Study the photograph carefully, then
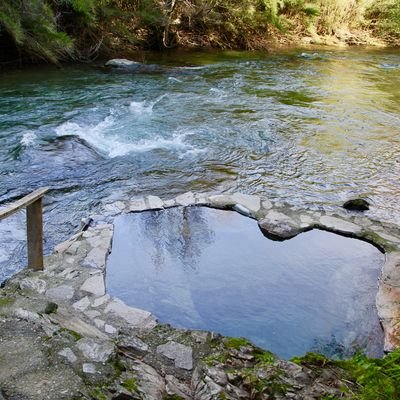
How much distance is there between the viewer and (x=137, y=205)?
5.50m

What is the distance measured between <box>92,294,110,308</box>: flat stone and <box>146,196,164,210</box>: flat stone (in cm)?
179

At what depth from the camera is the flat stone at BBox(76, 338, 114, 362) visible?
2.58 meters

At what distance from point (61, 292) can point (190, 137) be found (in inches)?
186

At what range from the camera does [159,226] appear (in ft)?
16.6

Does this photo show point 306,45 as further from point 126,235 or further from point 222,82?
point 126,235

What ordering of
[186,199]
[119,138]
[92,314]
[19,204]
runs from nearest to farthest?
1. [19,204]
2. [92,314]
3. [186,199]
4. [119,138]

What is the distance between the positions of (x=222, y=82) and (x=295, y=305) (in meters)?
9.16

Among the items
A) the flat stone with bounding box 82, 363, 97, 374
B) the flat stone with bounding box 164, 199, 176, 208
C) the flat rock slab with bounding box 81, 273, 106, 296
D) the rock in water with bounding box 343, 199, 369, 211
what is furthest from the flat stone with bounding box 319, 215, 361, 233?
the flat stone with bounding box 82, 363, 97, 374

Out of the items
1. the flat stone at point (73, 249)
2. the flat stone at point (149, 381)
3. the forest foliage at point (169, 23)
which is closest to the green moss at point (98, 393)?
the flat stone at point (149, 381)

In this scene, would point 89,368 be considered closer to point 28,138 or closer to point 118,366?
point 118,366

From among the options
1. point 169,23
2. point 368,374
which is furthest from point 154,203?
point 169,23

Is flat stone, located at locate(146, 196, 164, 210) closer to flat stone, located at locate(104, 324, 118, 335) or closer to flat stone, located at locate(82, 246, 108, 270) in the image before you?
flat stone, located at locate(82, 246, 108, 270)

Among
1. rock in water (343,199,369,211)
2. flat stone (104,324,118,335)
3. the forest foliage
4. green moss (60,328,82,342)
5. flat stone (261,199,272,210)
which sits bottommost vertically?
flat stone (104,324,118,335)

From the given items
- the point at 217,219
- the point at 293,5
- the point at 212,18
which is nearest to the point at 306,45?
the point at 293,5
